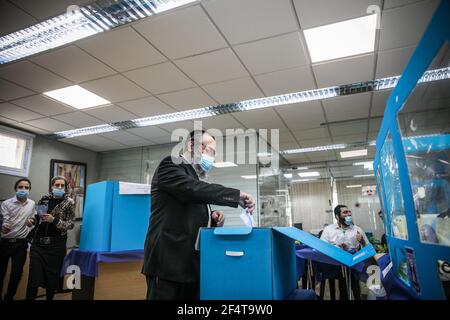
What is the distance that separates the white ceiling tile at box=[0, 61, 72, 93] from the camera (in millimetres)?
3137

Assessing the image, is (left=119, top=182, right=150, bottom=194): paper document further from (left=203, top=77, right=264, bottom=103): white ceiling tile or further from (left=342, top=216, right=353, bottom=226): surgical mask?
(left=342, top=216, right=353, bottom=226): surgical mask

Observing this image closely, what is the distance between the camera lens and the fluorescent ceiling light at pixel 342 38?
2.54m

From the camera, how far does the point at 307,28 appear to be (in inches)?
101

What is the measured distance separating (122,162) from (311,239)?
647 cm

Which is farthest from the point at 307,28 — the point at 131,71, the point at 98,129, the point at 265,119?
the point at 98,129

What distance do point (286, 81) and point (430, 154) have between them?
2.94m

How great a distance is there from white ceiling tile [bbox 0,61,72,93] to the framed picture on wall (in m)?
2.55

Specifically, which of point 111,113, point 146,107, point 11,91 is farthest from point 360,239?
point 11,91

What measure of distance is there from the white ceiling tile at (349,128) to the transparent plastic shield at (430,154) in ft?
15.0

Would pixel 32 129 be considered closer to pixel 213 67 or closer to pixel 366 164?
pixel 213 67

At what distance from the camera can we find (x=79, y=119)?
15.4ft

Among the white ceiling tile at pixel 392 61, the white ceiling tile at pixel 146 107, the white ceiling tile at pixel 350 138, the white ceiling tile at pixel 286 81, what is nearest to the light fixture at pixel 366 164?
the white ceiling tile at pixel 350 138
